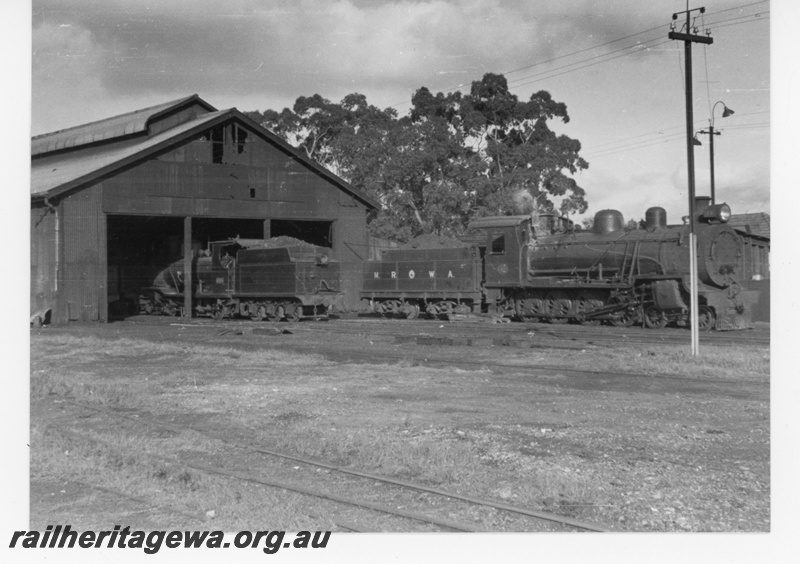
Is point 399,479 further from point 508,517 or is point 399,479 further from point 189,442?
point 189,442

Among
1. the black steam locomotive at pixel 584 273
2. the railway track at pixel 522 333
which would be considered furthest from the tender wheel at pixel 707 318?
the railway track at pixel 522 333

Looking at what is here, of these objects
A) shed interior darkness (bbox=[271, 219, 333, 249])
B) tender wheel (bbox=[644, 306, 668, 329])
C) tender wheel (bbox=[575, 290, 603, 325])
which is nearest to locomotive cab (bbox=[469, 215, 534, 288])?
tender wheel (bbox=[575, 290, 603, 325])

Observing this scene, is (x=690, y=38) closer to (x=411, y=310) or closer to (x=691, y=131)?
(x=691, y=131)

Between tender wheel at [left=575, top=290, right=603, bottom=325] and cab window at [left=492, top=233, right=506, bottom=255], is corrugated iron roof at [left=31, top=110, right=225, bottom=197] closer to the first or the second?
cab window at [left=492, top=233, right=506, bottom=255]

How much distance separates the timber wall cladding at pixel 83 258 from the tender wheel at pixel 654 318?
58.2 feet

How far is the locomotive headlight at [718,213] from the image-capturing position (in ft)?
68.7

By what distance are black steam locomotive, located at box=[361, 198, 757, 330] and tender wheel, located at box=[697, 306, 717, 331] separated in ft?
0.09

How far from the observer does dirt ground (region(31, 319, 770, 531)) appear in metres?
6.18

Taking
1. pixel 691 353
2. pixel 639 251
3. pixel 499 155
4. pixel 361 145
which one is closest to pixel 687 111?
pixel 691 353

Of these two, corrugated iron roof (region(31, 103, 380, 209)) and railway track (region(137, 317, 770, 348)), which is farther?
corrugated iron roof (region(31, 103, 380, 209))

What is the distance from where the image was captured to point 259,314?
29.0 meters

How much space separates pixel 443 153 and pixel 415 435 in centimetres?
2293
